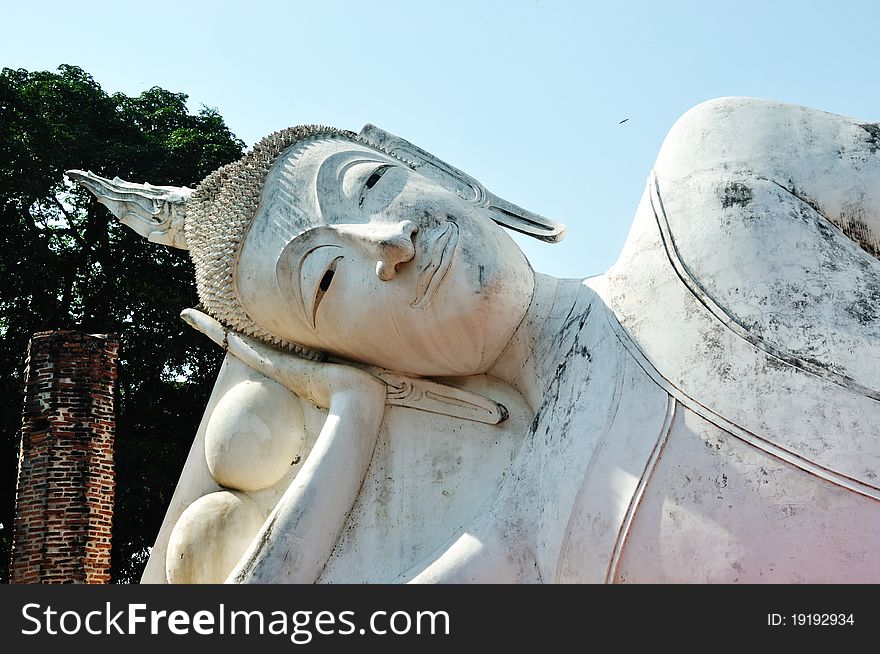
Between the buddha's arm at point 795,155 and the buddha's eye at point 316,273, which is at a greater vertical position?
the buddha's arm at point 795,155

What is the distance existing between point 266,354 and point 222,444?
41 cm

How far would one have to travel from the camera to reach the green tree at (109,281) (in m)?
12.9

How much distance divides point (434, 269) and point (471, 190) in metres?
0.80

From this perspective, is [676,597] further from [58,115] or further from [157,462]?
[58,115]

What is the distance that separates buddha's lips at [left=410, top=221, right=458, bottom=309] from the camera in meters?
3.80

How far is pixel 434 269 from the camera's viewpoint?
150 inches

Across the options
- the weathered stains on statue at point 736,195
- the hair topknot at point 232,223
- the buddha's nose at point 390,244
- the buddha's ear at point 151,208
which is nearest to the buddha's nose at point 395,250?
the buddha's nose at point 390,244

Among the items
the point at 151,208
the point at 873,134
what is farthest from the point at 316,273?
the point at 873,134

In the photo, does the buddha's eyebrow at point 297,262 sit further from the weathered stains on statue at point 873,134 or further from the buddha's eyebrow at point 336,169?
the weathered stains on statue at point 873,134

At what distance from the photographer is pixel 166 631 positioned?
135 inches

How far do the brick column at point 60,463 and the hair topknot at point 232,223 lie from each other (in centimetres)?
359

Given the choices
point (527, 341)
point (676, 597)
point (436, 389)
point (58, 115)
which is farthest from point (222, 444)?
point (58, 115)

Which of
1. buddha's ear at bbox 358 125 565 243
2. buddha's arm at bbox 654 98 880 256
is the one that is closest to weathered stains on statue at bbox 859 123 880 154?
buddha's arm at bbox 654 98 880 256

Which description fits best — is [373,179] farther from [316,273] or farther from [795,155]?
[795,155]
